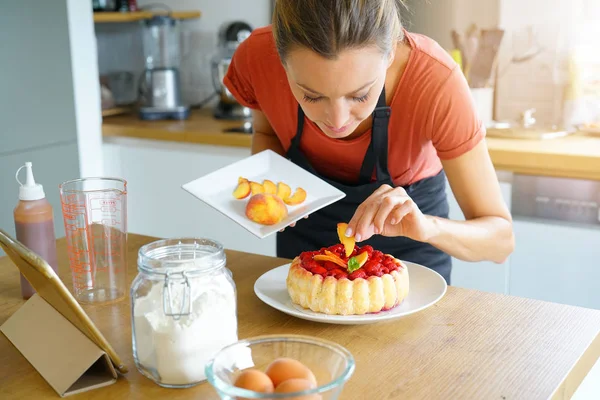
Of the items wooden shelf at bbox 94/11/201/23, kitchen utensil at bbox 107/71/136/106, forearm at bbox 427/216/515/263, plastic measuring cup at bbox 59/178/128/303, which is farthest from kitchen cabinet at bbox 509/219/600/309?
kitchen utensil at bbox 107/71/136/106

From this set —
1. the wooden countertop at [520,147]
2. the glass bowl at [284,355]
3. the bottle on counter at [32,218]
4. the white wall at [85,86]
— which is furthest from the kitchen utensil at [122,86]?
the glass bowl at [284,355]

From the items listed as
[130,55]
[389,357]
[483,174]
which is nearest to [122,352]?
[389,357]

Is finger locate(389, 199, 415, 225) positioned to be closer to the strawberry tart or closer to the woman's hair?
the strawberry tart

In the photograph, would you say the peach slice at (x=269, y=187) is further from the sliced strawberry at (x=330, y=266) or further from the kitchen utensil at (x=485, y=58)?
the kitchen utensil at (x=485, y=58)

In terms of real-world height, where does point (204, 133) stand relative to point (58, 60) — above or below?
below

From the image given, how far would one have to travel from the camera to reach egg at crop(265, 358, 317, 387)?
32.2 inches

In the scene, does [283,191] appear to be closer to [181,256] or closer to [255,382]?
[181,256]

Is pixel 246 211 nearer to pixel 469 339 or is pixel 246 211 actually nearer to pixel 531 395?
pixel 469 339

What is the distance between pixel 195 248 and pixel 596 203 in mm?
1591

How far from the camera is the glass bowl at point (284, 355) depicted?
809mm

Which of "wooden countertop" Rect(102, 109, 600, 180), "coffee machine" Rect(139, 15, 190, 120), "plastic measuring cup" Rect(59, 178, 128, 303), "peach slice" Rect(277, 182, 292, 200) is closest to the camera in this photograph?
"plastic measuring cup" Rect(59, 178, 128, 303)

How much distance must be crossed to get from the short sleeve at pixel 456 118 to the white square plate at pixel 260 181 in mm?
252

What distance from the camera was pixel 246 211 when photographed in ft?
4.68

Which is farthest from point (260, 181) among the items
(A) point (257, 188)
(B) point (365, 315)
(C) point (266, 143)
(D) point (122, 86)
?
(D) point (122, 86)
